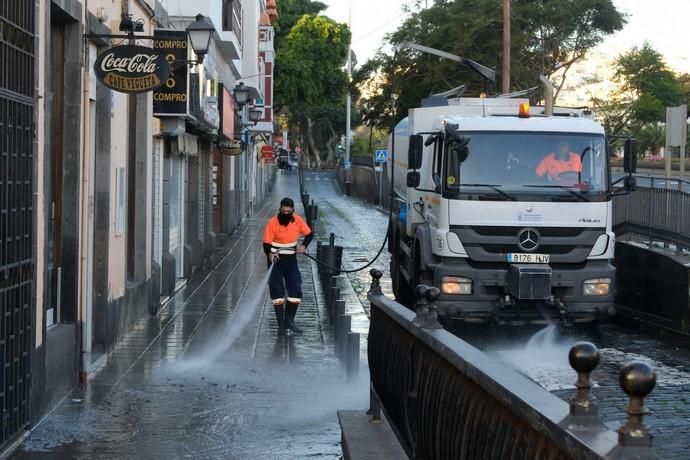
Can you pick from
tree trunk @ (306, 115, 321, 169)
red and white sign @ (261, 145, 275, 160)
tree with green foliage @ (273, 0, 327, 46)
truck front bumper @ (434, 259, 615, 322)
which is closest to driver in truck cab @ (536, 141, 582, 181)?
truck front bumper @ (434, 259, 615, 322)

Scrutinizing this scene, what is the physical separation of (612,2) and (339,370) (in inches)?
1487

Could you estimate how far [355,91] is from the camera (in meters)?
53.3

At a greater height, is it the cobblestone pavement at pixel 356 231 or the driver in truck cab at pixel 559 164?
the driver in truck cab at pixel 559 164

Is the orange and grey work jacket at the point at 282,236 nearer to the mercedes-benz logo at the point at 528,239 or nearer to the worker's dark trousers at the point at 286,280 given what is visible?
the worker's dark trousers at the point at 286,280

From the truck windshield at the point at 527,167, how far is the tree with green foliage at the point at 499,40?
27738 mm

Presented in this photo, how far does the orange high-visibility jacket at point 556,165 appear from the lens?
43.8ft

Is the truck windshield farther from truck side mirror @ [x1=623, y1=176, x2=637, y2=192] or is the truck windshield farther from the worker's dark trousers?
the worker's dark trousers

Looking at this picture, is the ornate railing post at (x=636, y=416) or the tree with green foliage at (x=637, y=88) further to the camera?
the tree with green foliage at (x=637, y=88)

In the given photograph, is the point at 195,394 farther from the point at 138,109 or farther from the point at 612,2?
the point at 612,2

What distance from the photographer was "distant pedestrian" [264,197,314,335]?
44.2 ft

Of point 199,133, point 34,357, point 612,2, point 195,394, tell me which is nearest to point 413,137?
point 195,394

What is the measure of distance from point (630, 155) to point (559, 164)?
922 mm

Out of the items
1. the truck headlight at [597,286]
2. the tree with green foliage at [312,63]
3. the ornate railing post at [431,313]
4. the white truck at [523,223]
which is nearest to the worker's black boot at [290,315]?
the white truck at [523,223]

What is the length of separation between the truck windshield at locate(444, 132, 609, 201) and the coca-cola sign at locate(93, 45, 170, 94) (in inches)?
168
